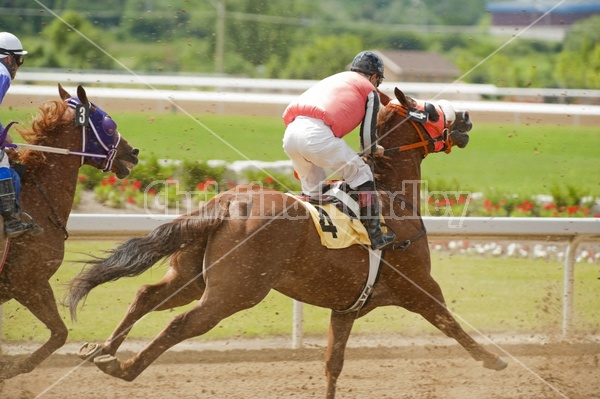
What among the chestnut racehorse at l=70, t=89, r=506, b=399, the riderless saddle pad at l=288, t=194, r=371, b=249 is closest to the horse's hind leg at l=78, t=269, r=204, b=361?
the chestnut racehorse at l=70, t=89, r=506, b=399

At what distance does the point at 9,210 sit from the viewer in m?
4.73

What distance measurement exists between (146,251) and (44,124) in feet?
4.26

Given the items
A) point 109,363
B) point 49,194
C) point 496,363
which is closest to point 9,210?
point 49,194

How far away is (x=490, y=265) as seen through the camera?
7.78 meters

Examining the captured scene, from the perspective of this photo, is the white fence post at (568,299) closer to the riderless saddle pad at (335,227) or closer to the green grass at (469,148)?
the riderless saddle pad at (335,227)

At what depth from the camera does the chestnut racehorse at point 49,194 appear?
4.93 metres

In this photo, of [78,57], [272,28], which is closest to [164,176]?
[78,57]

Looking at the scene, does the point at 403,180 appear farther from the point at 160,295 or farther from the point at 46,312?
the point at 46,312

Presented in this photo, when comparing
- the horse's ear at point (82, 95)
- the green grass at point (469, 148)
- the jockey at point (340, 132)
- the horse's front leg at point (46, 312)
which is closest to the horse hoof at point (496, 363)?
the jockey at point (340, 132)

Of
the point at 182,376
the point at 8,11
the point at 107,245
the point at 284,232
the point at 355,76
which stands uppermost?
the point at 8,11

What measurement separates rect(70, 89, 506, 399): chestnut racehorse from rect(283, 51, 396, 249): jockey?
24cm

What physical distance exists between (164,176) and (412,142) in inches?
172

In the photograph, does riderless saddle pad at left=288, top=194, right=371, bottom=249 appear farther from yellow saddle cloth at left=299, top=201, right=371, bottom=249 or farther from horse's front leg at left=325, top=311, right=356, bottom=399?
horse's front leg at left=325, top=311, right=356, bottom=399

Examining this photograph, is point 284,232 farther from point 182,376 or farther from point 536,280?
point 536,280
